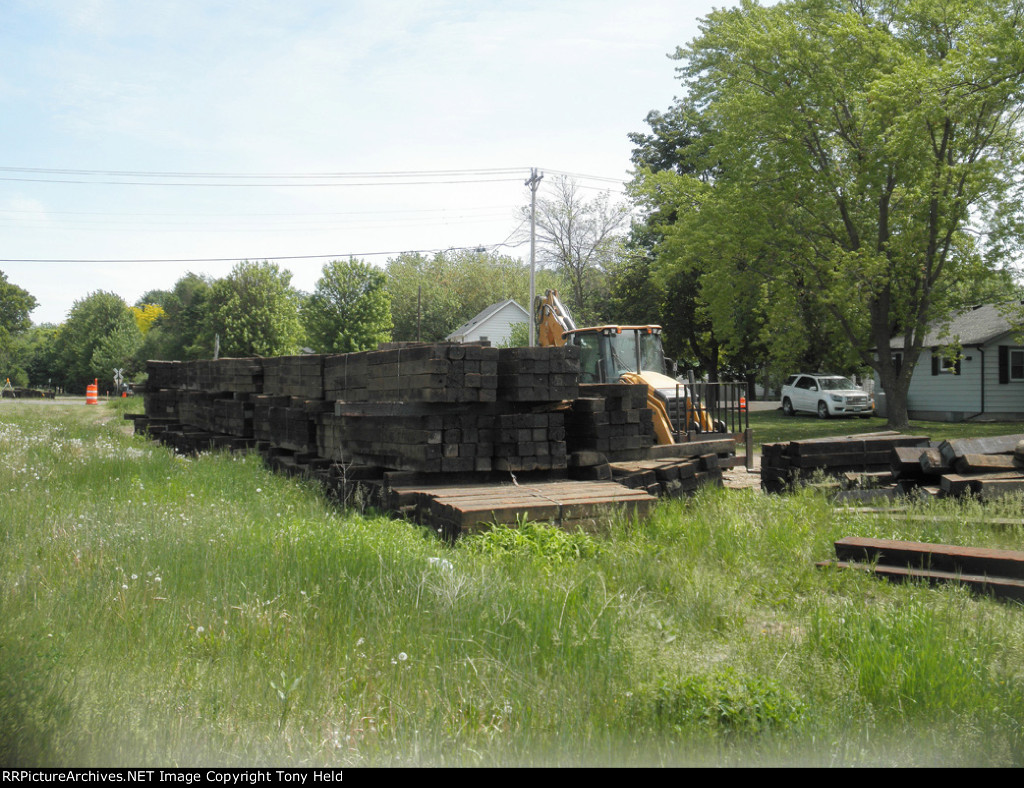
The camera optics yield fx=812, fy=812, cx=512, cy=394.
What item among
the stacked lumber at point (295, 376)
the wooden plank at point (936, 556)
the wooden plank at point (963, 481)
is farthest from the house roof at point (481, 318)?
the wooden plank at point (936, 556)

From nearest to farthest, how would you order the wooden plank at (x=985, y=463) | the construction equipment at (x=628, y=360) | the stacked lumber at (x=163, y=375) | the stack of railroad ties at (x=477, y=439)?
1. the stack of railroad ties at (x=477, y=439)
2. the wooden plank at (x=985, y=463)
3. the construction equipment at (x=628, y=360)
4. the stacked lumber at (x=163, y=375)

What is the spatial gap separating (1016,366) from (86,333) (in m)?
86.8

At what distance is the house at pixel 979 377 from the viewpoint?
1188 inches

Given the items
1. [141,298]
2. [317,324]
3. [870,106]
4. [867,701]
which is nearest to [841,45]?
[870,106]

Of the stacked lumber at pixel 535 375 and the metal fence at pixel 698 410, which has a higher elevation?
the stacked lumber at pixel 535 375

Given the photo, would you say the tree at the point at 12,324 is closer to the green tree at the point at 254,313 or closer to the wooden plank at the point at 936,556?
the green tree at the point at 254,313

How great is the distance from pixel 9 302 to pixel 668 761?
9938cm

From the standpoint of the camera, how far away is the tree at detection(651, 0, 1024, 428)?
73.6 feet

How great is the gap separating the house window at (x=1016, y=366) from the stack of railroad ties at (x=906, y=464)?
896 inches

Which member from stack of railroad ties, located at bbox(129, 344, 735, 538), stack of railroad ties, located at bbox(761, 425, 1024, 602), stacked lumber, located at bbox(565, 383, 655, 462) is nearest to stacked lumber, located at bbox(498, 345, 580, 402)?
stack of railroad ties, located at bbox(129, 344, 735, 538)

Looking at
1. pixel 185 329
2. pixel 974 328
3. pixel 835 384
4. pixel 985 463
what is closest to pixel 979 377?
pixel 974 328

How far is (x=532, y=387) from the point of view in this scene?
8.80 metres

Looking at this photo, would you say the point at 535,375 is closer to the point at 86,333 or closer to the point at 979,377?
the point at 979,377

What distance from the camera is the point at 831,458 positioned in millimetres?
10914
